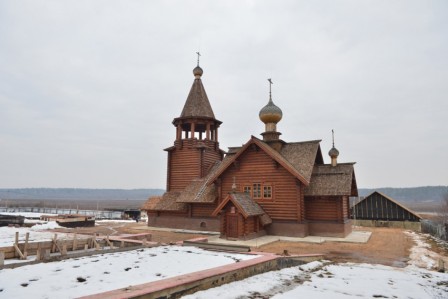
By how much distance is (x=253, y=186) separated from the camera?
81.7 feet

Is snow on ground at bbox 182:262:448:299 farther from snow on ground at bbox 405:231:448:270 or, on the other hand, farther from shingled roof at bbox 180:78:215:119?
shingled roof at bbox 180:78:215:119

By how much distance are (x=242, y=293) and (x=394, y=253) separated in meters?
11.7

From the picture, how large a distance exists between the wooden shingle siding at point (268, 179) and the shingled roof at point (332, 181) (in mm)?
1481

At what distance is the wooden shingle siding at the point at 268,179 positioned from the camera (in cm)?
2311

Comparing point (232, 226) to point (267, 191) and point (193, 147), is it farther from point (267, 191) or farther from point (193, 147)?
point (193, 147)

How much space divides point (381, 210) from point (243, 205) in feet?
58.7

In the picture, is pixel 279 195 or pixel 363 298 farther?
pixel 279 195

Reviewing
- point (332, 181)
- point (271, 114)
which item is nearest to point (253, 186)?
point (332, 181)

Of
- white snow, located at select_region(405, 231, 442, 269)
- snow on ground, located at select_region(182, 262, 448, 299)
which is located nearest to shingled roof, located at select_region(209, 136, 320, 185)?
white snow, located at select_region(405, 231, 442, 269)

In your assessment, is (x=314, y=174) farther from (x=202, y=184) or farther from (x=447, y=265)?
(x=447, y=265)

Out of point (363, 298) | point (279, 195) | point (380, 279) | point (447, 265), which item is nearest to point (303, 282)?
point (363, 298)

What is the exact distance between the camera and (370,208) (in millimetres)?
32625

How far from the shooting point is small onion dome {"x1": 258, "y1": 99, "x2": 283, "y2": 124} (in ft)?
91.8

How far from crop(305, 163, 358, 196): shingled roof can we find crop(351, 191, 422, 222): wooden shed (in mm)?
9516
